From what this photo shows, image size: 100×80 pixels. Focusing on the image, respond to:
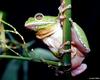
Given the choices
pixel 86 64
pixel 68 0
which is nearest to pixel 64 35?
pixel 68 0

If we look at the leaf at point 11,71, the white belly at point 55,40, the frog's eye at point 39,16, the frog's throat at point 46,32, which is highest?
the frog's eye at point 39,16

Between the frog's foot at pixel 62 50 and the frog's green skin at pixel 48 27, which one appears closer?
the frog's foot at pixel 62 50

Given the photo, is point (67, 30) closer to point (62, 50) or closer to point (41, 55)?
point (62, 50)

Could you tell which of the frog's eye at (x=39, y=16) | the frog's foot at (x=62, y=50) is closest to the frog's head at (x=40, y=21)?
the frog's eye at (x=39, y=16)

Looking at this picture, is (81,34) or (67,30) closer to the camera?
(67,30)

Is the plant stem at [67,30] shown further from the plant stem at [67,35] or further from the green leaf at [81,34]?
the green leaf at [81,34]

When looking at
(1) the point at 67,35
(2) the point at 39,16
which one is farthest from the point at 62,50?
(2) the point at 39,16
